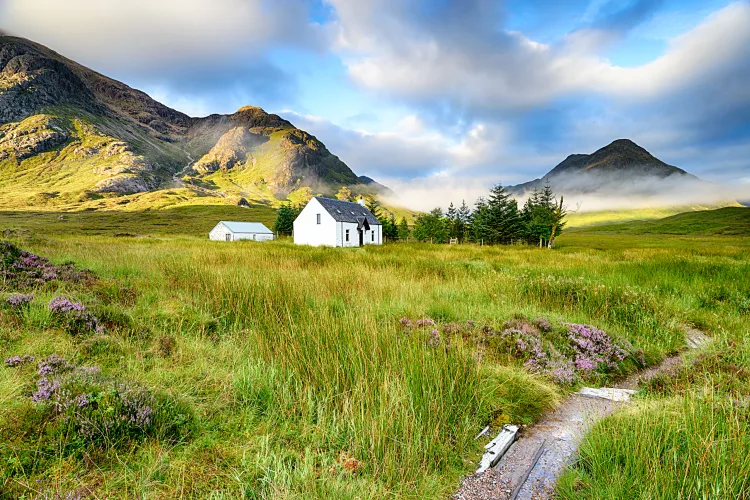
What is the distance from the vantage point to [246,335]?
4.94 metres

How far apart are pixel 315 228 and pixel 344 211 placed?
5.00m

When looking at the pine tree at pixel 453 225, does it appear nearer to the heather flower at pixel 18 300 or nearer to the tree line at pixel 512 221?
the tree line at pixel 512 221

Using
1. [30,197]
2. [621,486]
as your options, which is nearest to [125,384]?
[621,486]

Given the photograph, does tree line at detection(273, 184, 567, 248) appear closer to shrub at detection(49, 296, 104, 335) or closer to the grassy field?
the grassy field

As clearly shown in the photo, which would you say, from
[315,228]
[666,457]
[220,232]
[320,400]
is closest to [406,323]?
[320,400]

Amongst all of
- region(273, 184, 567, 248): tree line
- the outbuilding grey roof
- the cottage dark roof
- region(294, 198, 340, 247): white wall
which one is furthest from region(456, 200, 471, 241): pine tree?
the outbuilding grey roof

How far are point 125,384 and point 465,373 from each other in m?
3.29

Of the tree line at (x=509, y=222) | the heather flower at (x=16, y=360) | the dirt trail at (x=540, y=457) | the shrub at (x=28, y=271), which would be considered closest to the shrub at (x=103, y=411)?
the heather flower at (x=16, y=360)

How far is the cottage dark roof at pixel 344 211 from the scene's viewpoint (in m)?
42.9

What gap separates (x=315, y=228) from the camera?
43.4 metres

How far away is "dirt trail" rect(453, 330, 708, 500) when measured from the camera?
237 cm

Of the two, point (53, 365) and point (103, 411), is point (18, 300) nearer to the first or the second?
point (53, 365)

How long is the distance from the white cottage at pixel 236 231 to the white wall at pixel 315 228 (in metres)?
25.9

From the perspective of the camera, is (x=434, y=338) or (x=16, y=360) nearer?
(x=16, y=360)
